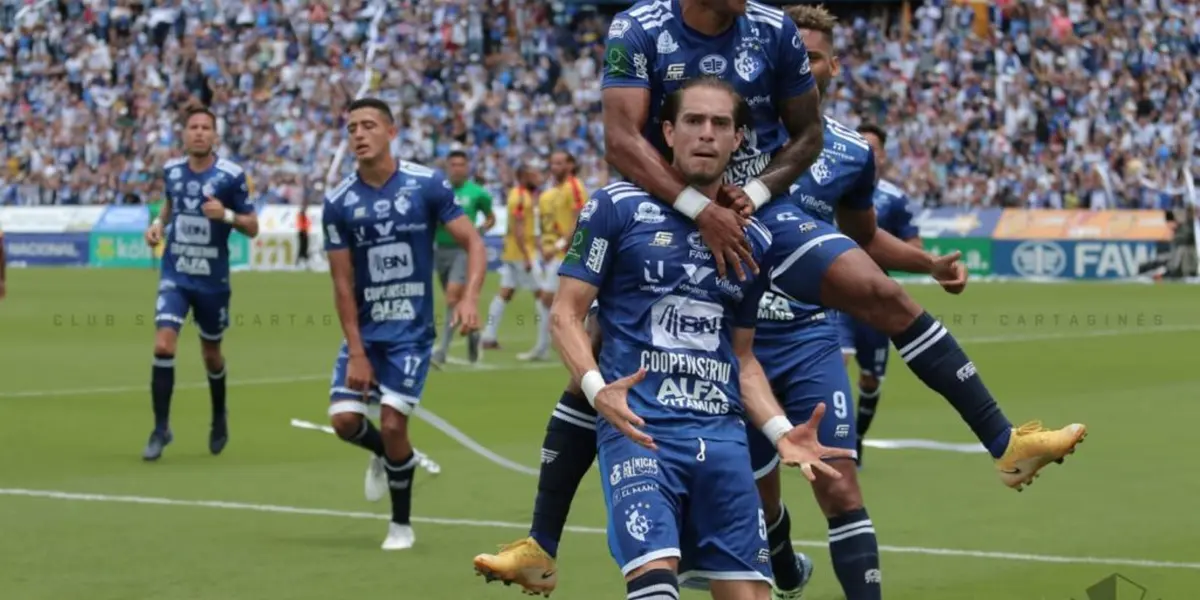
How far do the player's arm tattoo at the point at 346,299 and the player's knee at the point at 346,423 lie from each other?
15.4 inches

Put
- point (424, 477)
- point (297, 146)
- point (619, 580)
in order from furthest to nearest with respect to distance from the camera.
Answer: point (297, 146)
point (424, 477)
point (619, 580)

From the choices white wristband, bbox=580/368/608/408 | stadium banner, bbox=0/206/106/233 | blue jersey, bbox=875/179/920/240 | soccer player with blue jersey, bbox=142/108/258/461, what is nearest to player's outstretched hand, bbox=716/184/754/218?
white wristband, bbox=580/368/608/408

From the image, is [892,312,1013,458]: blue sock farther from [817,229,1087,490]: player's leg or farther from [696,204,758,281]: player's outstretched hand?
[696,204,758,281]: player's outstretched hand

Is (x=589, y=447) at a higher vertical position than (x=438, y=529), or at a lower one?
higher

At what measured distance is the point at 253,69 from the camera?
53781mm

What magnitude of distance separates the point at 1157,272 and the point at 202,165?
2636 centimetres

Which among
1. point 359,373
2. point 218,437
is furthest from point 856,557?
point 218,437

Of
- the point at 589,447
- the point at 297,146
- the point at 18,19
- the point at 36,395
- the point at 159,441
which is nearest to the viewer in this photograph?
the point at 589,447

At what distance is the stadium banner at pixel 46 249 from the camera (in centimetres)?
4981

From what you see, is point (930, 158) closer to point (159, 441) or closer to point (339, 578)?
point (159, 441)

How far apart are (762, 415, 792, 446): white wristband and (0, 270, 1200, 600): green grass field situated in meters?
2.86

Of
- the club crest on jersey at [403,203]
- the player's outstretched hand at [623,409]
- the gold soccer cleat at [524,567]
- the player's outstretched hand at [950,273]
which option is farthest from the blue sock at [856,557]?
the club crest on jersey at [403,203]

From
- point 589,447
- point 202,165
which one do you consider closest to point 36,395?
point 202,165

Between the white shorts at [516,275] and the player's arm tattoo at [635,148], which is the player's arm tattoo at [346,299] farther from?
the white shorts at [516,275]
